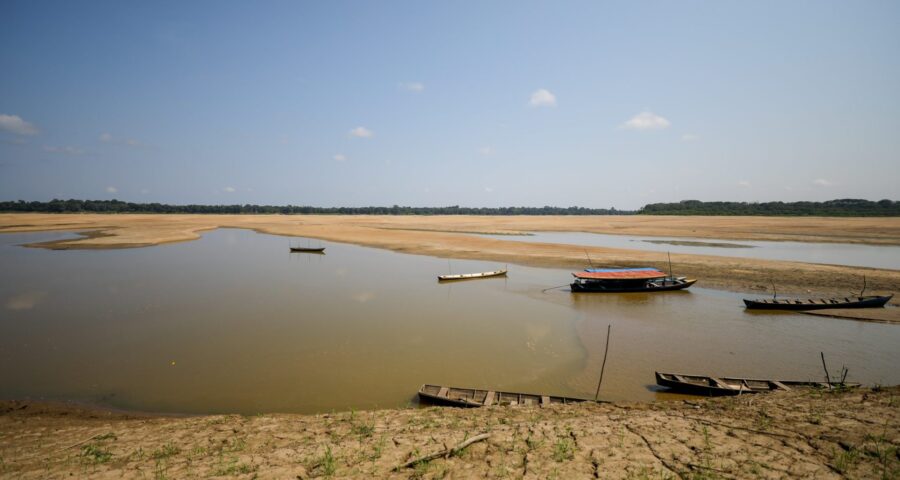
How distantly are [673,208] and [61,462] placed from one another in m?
152

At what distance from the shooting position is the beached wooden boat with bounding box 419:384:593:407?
378 inches

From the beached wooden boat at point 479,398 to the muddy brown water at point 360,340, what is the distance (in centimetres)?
90

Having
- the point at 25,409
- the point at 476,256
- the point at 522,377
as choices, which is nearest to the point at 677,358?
the point at 522,377

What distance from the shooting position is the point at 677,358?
13.7 metres

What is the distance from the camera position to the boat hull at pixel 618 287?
23.9m

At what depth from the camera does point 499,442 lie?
6910 millimetres

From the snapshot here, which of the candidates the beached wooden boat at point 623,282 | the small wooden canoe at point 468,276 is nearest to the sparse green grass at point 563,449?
the beached wooden boat at point 623,282

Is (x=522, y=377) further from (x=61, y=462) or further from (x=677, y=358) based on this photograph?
(x=61, y=462)

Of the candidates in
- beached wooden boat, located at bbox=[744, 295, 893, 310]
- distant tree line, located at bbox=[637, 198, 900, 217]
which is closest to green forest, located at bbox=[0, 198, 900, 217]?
distant tree line, located at bbox=[637, 198, 900, 217]

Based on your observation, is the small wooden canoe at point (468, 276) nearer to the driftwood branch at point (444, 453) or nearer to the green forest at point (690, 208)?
the driftwood branch at point (444, 453)

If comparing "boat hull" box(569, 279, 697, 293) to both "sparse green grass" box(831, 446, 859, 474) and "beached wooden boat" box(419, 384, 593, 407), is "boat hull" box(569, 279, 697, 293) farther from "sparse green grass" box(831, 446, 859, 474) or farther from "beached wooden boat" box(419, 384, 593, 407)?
"sparse green grass" box(831, 446, 859, 474)

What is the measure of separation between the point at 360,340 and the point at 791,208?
135m

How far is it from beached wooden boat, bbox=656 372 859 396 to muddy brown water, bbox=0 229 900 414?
0.46m

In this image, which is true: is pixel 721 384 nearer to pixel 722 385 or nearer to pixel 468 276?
pixel 722 385
